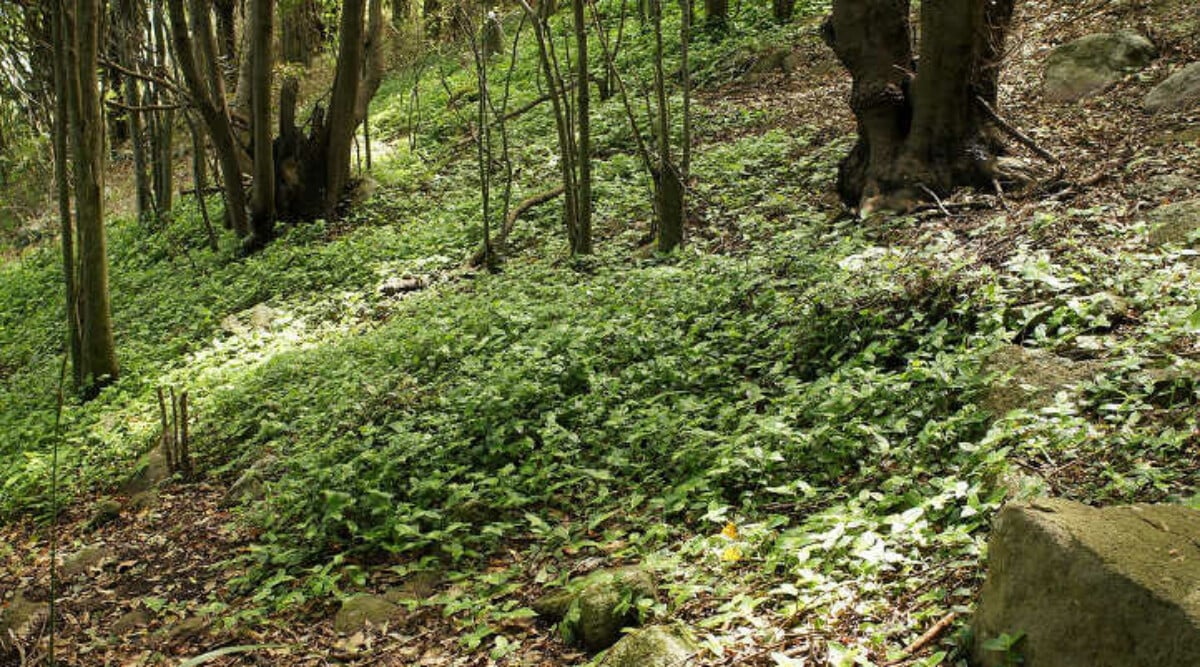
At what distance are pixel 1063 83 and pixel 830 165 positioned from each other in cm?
257

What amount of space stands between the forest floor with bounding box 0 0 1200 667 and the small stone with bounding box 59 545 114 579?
2 centimetres

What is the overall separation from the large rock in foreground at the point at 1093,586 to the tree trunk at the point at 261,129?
11.5 metres

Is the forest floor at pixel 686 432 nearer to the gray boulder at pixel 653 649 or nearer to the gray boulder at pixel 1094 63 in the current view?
the gray boulder at pixel 653 649

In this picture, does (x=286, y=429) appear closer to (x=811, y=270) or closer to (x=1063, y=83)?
(x=811, y=270)

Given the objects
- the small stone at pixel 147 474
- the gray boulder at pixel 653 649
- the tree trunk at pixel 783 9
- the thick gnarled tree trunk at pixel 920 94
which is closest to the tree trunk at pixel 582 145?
the thick gnarled tree trunk at pixel 920 94

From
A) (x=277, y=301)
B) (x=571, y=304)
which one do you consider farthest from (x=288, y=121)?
(x=571, y=304)

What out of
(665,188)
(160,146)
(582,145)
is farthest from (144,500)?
(160,146)

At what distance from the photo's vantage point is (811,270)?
241 inches

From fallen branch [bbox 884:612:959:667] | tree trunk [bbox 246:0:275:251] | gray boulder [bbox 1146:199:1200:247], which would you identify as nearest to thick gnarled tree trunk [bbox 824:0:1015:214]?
gray boulder [bbox 1146:199:1200:247]

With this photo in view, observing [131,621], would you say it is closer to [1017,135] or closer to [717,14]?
[1017,135]

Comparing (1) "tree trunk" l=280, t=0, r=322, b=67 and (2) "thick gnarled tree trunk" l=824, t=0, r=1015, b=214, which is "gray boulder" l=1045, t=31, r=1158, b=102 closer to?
(2) "thick gnarled tree trunk" l=824, t=0, r=1015, b=214

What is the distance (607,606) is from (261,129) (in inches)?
407

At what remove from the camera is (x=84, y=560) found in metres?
5.66

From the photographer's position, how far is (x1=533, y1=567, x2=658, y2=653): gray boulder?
3.43 meters
